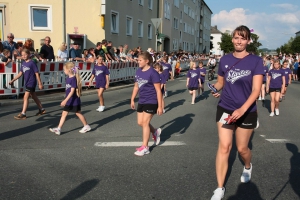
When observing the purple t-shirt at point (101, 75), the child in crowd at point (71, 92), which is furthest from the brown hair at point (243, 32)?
the purple t-shirt at point (101, 75)

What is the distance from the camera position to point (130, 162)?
15.9 feet

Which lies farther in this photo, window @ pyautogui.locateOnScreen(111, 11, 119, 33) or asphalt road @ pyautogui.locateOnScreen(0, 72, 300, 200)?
window @ pyautogui.locateOnScreen(111, 11, 119, 33)

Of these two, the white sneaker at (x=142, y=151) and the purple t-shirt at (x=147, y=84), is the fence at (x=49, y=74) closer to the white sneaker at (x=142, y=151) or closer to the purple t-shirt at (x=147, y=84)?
the purple t-shirt at (x=147, y=84)

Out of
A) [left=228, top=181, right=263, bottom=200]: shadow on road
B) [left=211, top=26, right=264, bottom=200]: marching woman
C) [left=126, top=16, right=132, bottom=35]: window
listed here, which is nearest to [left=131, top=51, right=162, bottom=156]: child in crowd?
[left=211, top=26, right=264, bottom=200]: marching woman

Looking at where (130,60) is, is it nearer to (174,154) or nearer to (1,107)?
(1,107)

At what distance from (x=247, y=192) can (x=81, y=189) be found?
1991 mm

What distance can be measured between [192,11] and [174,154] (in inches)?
2398

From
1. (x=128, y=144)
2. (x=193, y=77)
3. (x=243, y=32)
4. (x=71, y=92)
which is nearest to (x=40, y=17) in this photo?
(x=193, y=77)

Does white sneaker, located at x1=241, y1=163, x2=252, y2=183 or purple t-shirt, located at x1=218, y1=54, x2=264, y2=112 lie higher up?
purple t-shirt, located at x1=218, y1=54, x2=264, y2=112

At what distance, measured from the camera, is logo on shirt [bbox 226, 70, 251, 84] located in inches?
134

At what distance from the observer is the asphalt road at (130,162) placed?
379 centimetres

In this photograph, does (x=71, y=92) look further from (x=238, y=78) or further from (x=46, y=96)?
(x=46, y=96)

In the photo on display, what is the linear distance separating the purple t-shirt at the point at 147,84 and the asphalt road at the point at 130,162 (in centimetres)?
92

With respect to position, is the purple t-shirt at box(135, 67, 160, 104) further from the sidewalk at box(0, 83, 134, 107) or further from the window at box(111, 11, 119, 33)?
the window at box(111, 11, 119, 33)
